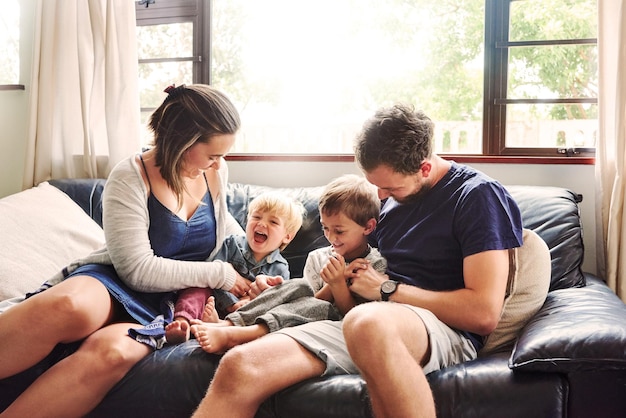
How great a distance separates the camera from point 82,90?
3.15 m

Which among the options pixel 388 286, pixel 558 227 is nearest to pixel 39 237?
pixel 388 286

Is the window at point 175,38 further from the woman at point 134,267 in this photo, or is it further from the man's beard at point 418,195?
the man's beard at point 418,195

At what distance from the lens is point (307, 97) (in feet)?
16.9

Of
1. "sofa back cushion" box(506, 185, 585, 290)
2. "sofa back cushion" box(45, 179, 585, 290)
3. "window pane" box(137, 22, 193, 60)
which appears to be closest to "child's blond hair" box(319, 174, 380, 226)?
"sofa back cushion" box(45, 179, 585, 290)

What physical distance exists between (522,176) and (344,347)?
4.39ft

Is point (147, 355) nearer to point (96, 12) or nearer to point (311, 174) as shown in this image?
point (311, 174)

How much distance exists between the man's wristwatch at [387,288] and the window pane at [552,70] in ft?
4.89

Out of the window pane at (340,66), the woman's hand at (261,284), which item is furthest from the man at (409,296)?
the window pane at (340,66)

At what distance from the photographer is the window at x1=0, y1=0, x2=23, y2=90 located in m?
3.62

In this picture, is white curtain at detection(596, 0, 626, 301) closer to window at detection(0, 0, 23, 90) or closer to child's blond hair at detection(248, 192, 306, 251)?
child's blond hair at detection(248, 192, 306, 251)

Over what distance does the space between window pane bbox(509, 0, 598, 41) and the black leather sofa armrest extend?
5.00 ft

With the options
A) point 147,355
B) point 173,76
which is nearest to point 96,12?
point 173,76

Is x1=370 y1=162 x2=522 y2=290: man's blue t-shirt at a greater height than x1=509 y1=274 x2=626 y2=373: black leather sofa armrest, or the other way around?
x1=370 y1=162 x2=522 y2=290: man's blue t-shirt

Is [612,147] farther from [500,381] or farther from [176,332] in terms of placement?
[176,332]
